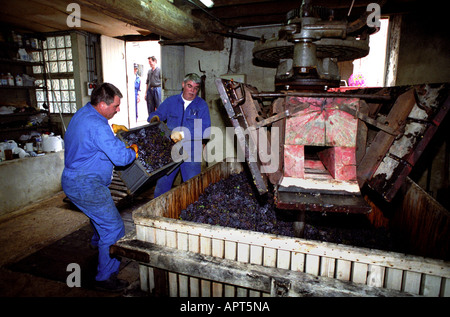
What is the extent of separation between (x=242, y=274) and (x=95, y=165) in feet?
6.11

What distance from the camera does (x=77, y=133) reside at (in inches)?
98.0

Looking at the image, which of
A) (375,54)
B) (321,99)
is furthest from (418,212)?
(375,54)

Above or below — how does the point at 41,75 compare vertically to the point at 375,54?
below

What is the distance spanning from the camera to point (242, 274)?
1721 mm

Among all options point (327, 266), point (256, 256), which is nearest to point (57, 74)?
point (256, 256)

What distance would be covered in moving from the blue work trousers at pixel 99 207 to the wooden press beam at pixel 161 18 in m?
1.76

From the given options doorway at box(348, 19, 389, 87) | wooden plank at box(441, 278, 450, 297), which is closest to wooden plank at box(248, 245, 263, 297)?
wooden plank at box(441, 278, 450, 297)

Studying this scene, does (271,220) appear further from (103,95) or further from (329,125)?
(103,95)

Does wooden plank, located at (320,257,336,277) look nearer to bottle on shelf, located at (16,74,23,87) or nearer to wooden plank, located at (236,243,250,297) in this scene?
wooden plank, located at (236,243,250,297)

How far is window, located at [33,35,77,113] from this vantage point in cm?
652

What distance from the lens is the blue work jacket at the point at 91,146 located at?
248 centimetres

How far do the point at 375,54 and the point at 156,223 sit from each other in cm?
1406
